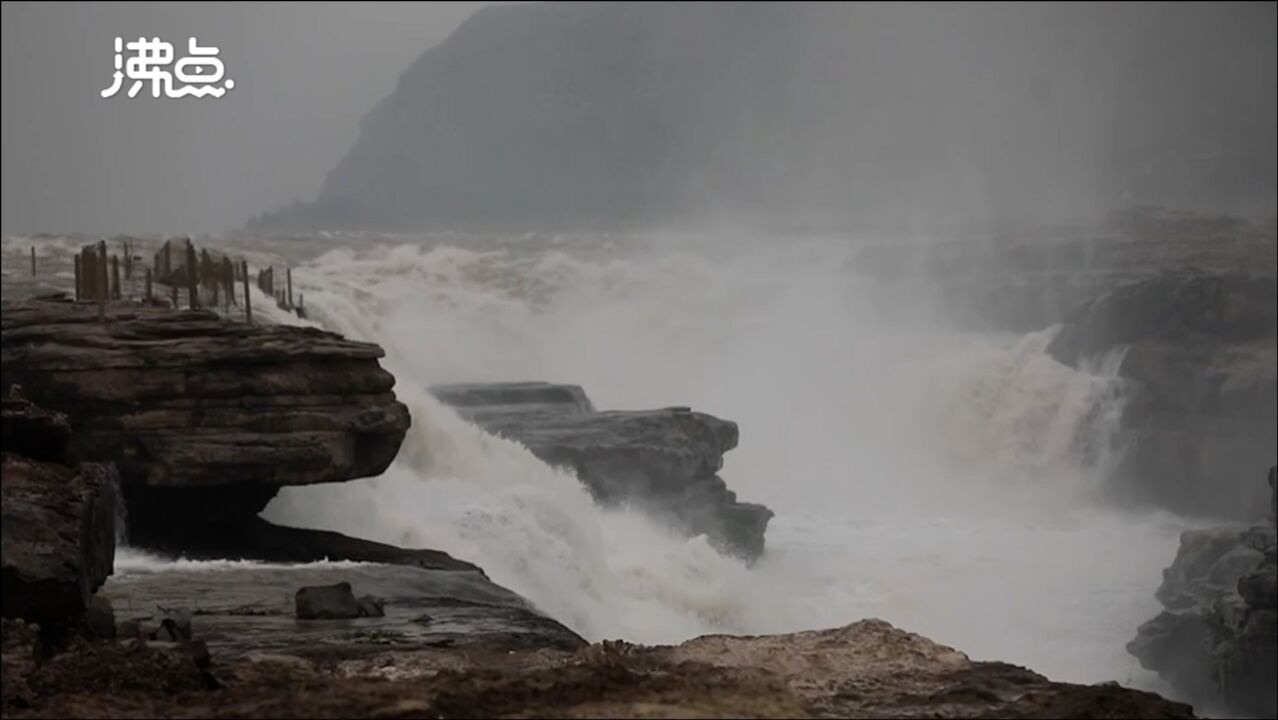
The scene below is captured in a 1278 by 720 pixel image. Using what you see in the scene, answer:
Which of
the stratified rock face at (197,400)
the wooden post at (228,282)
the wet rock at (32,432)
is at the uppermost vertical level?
the wooden post at (228,282)

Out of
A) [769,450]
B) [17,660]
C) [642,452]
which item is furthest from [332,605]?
[769,450]

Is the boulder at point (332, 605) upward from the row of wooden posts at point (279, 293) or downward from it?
downward

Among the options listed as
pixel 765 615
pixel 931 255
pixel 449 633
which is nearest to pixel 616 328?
pixel 931 255

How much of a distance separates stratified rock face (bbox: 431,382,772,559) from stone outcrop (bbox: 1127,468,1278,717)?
9.31 metres

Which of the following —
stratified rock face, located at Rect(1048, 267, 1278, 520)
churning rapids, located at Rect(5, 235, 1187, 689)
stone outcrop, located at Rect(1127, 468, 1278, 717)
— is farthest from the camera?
stratified rock face, located at Rect(1048, 267, 1278, 520)

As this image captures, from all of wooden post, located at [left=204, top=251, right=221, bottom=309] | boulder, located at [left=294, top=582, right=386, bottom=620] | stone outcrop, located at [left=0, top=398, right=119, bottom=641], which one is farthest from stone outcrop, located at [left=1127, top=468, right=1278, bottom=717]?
stone outcrop, located at [left=0, top=398, right=119, bottom=641]

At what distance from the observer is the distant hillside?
144375mm

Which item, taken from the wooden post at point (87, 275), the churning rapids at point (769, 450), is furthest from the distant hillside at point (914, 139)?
the wooden post at point (87, 275)

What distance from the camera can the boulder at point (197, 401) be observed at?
24.4 m

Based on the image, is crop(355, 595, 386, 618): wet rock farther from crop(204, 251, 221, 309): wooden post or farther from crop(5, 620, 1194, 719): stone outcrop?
crop(204, 251, 221, 309): wooden post

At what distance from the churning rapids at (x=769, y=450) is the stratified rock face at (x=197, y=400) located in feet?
7.00

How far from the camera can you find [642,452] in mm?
39875

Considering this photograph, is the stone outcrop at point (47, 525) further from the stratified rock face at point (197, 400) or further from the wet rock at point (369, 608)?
the stratified rock face at point (197, 400)

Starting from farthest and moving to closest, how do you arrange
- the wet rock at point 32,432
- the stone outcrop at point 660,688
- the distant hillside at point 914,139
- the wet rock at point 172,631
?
1. the distant hillside at point 914,139
2. the wet rock at point 172,631
3. the wet rock at point 32,432
4. the stone outcrop at point 660,688
